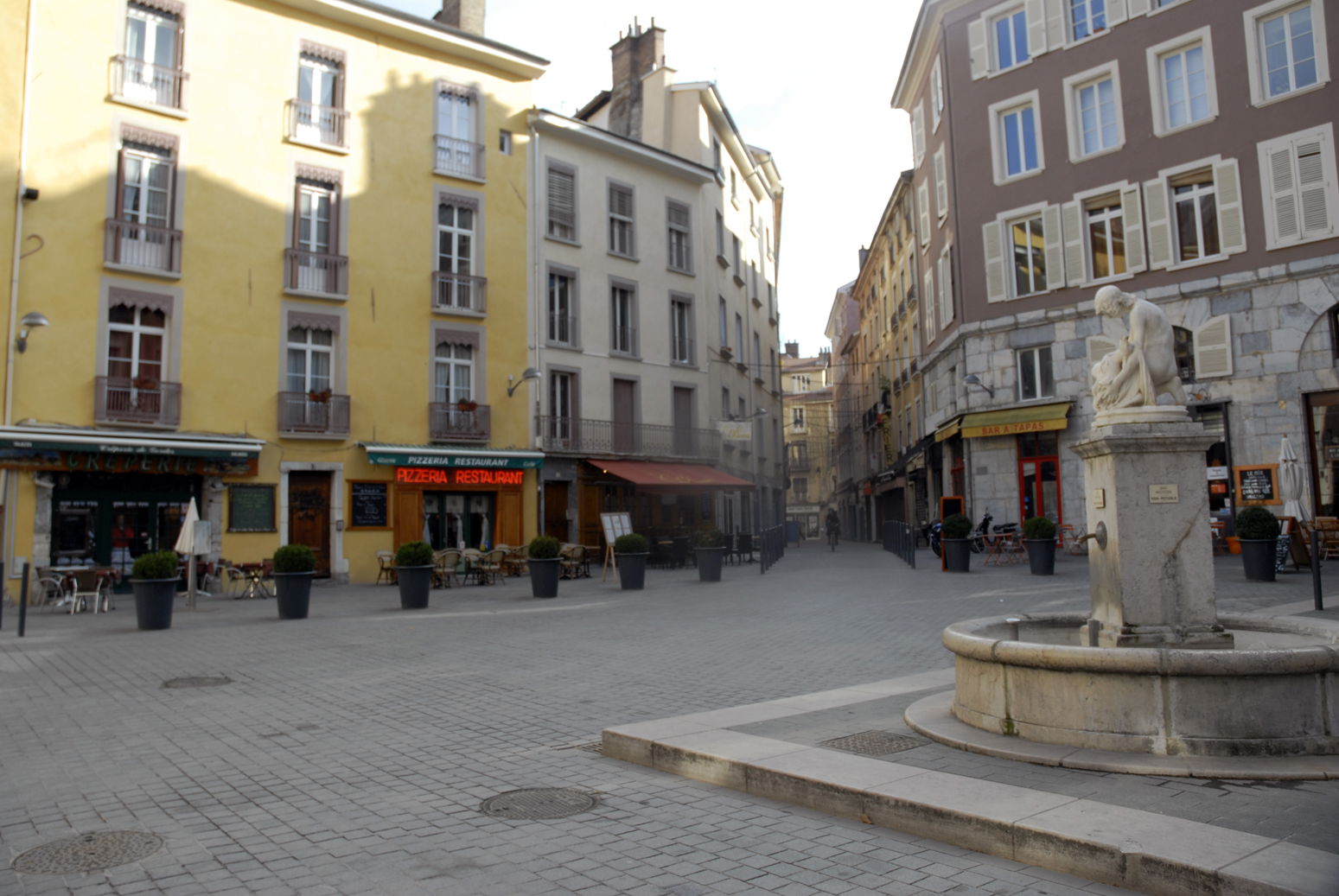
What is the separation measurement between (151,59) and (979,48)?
69.6 feet

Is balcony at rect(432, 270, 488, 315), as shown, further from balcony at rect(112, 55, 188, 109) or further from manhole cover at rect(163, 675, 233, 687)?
manhole cover at rect(163, 675, 233, 687)

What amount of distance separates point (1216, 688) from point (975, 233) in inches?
946

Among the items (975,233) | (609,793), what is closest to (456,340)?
(975,233)

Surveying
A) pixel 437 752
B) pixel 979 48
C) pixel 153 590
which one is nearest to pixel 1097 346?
pixel 979 48

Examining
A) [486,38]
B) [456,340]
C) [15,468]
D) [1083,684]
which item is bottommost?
[1083,684]

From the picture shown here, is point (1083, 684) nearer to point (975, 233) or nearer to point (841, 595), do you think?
point (841, 595)

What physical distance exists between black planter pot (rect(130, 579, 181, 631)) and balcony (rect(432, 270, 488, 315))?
1271 centimetres

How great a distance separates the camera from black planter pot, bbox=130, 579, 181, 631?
13172mm

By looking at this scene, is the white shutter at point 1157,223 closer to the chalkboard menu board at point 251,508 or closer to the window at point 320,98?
the window at point 320,98

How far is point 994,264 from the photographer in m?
26.3

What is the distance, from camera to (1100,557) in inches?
243

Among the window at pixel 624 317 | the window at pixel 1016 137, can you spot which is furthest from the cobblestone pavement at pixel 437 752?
the window at pixel 624 317

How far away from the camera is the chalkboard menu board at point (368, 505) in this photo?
22.9m

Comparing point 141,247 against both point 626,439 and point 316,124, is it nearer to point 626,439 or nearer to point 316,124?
point 316,124
